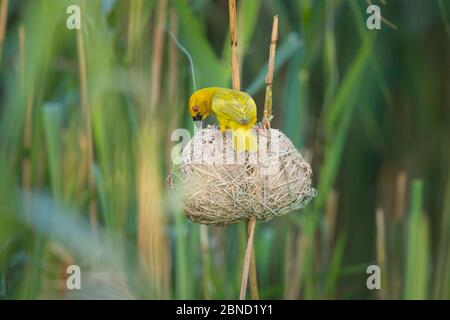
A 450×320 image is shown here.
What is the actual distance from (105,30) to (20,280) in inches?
36.0

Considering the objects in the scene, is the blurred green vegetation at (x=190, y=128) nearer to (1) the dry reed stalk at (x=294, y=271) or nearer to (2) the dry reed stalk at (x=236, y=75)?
(1) the dry reed stalk at (x=294, y=271)

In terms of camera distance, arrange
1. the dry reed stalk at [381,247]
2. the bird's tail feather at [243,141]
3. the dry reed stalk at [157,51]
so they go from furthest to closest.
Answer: the dry reed stalk at [381,247] < the dry reed stalk at [157,51] < the bird's tail feather at [243,141]

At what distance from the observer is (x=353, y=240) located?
3.07m

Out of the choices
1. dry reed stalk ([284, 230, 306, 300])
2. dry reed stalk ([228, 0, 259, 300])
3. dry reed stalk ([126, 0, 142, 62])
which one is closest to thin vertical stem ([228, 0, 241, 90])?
dry reed stalk ([228, 0, 259, 300])

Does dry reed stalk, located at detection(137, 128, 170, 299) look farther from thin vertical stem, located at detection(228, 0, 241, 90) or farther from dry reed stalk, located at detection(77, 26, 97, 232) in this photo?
thin vertical stem, located at detection(228, 0, 241, 90)

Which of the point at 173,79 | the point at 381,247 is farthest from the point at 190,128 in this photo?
the point at 381,247

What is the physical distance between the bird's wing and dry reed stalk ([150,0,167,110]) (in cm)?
69

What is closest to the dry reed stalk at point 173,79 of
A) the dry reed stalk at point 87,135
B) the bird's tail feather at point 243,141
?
the dry reed stalk at point 87,135

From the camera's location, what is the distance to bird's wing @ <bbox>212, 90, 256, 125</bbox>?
1.93 meters

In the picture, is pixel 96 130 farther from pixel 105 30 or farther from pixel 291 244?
pixel 291 244

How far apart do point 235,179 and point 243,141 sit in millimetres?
94

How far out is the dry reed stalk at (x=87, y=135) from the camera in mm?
2576

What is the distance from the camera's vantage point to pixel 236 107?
1.95 m
